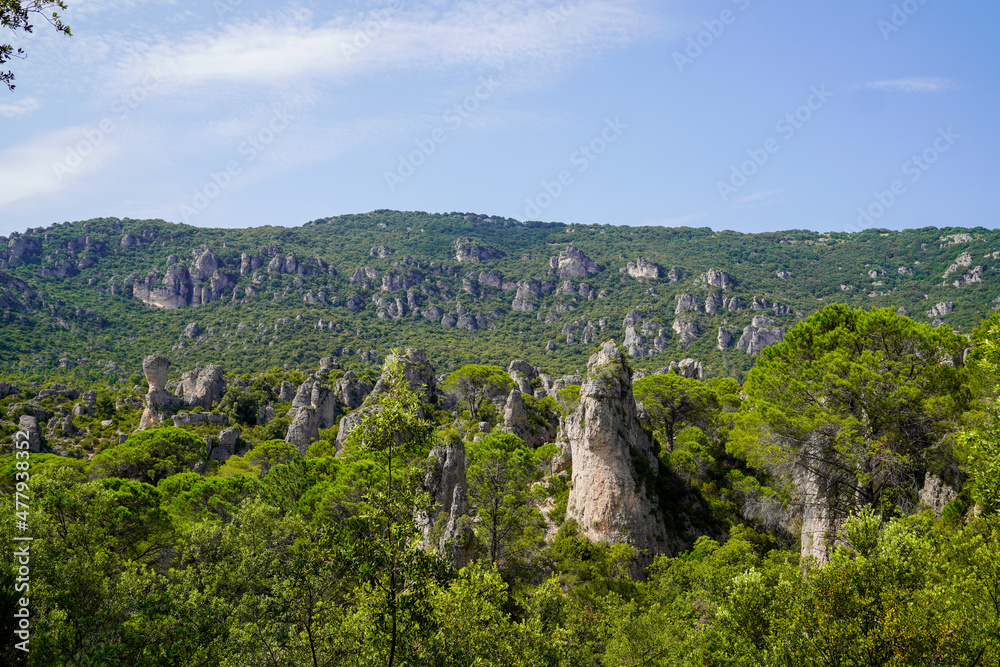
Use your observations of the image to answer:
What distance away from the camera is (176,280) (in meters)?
167

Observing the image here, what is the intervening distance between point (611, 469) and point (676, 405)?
20.0 meters

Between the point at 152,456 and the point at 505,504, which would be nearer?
the point at 505,504

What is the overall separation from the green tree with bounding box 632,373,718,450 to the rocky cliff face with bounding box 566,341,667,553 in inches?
545

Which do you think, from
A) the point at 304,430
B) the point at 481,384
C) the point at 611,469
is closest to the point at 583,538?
the point at 611,469

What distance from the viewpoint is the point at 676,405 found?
5066cm

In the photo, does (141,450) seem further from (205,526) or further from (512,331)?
(512,331)

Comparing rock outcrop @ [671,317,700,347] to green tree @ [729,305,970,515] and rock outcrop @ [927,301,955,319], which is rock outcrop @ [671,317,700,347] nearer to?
rock outcrop @ [927,301,955,319]

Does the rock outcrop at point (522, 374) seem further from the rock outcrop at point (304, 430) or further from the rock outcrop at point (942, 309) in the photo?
the rock outcrop at point (942, 309)

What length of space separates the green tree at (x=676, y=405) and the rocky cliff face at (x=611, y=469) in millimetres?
13847

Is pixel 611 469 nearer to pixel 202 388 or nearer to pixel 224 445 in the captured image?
pixel 224 445

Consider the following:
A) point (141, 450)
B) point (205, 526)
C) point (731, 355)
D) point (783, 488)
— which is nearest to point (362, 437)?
point (205, 526)

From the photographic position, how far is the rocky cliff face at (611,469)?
32.3 meters

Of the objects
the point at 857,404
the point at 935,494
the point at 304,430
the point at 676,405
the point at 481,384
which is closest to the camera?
the point at 935,494

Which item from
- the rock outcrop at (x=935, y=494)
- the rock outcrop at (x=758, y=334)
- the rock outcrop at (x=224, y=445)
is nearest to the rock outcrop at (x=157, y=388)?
the rock outcrop at (x=224, y=445)
